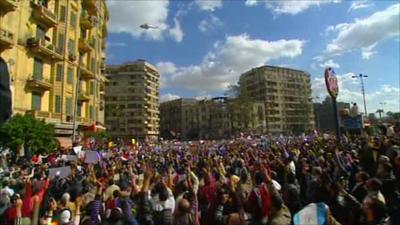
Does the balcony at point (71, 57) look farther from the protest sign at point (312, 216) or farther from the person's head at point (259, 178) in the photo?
the protest sign at point (312, 216)

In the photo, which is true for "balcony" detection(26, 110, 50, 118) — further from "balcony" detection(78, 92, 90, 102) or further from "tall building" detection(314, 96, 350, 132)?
"tall building" detection(314, 96, 350, 132)

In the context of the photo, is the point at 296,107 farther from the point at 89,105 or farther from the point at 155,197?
the point at 155,197

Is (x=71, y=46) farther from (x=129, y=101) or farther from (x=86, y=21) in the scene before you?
(x=129, y=101)

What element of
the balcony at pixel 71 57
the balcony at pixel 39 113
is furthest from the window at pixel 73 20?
the balcony at pixel 39 113

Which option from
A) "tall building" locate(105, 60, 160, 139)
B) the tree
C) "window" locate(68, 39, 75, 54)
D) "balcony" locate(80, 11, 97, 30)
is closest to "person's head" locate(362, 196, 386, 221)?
the tree

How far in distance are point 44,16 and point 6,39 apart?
18.4 feet

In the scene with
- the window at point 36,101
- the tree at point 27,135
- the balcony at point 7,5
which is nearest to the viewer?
the tree at point 27,135

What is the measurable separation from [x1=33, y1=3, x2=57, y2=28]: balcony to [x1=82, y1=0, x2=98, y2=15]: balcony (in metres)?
8.40

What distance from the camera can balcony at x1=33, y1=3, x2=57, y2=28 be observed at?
3020 centimetres

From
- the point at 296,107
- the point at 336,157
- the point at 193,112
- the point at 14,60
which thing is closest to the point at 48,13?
the point at 14,60

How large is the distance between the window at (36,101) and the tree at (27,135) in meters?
7.10

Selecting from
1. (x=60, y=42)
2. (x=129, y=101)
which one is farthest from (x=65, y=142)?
(x=129, y=101)

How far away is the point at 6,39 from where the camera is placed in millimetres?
26219

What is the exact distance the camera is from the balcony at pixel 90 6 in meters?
40.6
